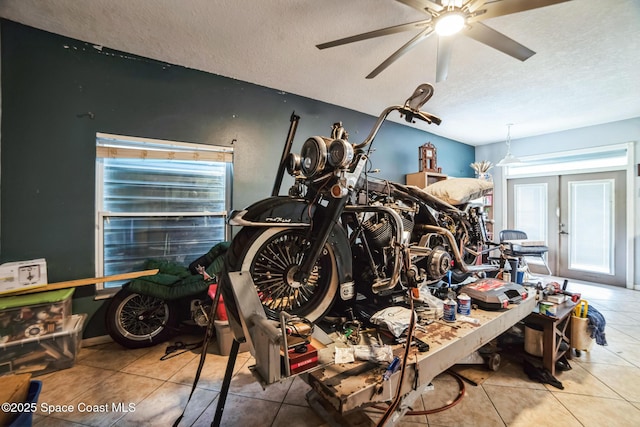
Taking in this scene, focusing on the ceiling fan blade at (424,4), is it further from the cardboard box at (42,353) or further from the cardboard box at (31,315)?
the cardboard box at (42,353)

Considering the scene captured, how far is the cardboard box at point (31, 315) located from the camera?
5.87 feet

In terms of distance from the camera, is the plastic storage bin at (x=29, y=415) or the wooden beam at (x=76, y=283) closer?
the plastic storage bin at (x=29, y=415)

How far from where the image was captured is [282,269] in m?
1.46

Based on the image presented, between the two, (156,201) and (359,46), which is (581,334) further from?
(156,201)

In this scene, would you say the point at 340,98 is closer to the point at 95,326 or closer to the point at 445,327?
the point at 445,327

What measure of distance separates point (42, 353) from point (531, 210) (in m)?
7.31

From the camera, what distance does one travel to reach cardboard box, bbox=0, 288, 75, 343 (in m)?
1.79

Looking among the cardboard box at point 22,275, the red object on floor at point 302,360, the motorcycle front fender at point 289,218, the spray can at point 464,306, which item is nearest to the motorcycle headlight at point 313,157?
the motorcycle front fender at point 289,218

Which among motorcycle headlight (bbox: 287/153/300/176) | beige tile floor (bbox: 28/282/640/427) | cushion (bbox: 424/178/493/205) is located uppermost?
motorcycle headlight (bbox: 287/153/300/176)

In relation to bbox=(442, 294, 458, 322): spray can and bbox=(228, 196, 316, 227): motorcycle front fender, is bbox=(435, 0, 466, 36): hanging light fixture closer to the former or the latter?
bbox=(228, 196, 316, 227): motorcycle front fender

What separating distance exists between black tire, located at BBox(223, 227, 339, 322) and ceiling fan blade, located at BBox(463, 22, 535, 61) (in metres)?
1.79

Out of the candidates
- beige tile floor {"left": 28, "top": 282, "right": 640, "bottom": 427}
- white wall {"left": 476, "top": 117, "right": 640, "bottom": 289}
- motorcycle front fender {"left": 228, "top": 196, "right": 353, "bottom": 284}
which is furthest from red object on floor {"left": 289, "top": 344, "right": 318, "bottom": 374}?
white wall {"left": 476, "top": 117, "right": 640, "bottom": 289}

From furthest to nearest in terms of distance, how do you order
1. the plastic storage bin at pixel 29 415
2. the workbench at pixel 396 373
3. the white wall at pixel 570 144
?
the white wall at pixel 570 144, the plastic storage bin at pixel 29 415, the workbench at pixel 396 373

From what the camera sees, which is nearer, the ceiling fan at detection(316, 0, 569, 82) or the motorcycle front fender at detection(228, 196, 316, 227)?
the motorcycle front fender at detection(228, 196, 316, 227)
